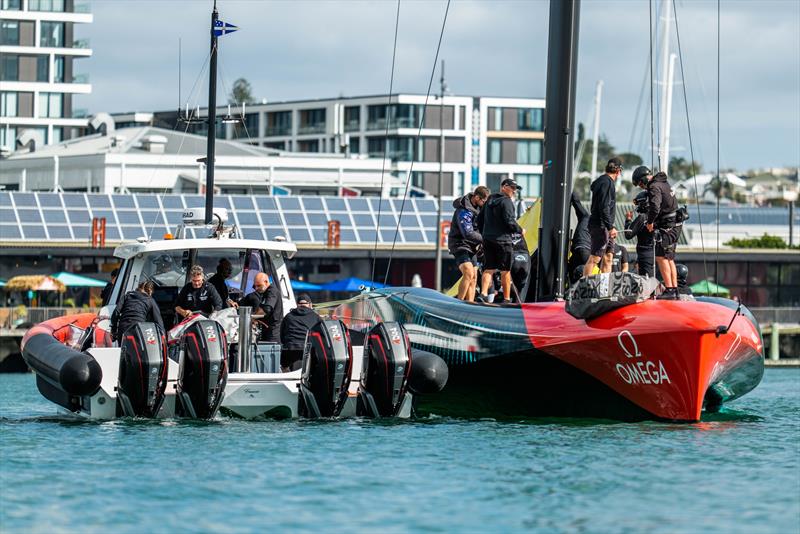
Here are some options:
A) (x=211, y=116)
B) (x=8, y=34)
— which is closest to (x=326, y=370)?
(x=211, y=116)

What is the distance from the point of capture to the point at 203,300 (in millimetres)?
17438

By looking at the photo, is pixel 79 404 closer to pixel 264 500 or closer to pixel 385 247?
pixel 264 500

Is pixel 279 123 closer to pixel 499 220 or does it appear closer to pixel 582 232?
pixel 582 232

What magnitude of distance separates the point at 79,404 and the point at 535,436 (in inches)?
206

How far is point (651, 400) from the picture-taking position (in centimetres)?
1506

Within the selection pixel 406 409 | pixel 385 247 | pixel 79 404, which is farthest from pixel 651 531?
pixel 385 247

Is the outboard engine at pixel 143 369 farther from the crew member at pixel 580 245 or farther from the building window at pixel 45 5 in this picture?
the building window at pixel 45 5

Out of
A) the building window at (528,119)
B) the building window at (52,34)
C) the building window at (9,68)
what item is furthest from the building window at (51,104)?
the building window at (528,119)

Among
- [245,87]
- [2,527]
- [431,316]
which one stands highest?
[245,87]

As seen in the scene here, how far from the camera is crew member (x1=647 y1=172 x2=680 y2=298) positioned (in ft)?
53.6

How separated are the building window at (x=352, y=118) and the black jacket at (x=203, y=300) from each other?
7434 cm

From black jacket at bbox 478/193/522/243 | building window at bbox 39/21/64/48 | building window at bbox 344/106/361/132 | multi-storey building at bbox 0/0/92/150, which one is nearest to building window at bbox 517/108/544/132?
building window at bbox 344/106/361/132

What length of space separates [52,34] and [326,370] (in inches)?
2721

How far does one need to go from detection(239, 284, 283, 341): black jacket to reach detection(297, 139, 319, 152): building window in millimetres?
76419
